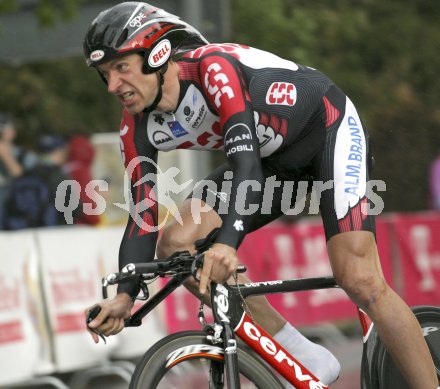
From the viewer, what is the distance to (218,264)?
4.45 metres

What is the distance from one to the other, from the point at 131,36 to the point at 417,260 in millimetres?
7075

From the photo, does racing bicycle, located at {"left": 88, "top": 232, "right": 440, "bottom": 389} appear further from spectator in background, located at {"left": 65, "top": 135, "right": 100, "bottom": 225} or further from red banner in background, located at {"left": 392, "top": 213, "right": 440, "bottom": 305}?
red banner in background, located at {"left": 392, "top": 213, "right": 440, "bottom": 305}

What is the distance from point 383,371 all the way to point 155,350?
1.37 metres

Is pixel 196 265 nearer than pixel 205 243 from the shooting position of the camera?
Yes

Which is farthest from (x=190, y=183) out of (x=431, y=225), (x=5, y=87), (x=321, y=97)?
(x=5, y=87)

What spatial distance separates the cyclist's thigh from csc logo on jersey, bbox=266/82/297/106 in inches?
7.4

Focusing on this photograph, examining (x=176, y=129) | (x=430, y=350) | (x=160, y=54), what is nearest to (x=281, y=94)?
(x=176, y=129)

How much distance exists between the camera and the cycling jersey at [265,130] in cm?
505

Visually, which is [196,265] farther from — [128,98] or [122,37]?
[122,37]

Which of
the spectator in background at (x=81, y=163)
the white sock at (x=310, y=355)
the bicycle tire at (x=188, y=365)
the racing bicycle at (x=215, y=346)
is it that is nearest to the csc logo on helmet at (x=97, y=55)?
the racing bicycle at (x=215, y=346)

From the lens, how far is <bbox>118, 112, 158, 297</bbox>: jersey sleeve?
507cm

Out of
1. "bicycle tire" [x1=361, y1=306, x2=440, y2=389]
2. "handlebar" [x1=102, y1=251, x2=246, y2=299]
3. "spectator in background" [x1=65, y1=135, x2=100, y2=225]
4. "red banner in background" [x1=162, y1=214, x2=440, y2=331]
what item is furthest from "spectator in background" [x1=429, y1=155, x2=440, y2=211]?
"handlebar" [x1=102, y1=251, x2=246, y2=299]

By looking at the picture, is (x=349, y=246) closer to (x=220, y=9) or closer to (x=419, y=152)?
(x=220, y=9)

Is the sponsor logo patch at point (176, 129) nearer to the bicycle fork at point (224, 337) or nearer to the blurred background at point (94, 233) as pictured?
the bicycle fork at point (224, 337)
